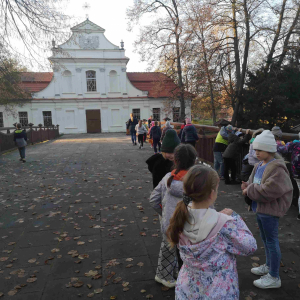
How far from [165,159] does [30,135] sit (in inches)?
739

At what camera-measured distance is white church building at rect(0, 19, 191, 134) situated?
36.3 metres

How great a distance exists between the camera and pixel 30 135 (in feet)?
65.1

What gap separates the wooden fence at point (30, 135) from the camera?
48.1ft

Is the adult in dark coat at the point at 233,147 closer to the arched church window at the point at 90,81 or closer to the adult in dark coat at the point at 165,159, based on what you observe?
the adult in dark coat at the point at 165,159

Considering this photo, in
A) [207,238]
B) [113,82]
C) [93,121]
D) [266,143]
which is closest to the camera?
[207,238]

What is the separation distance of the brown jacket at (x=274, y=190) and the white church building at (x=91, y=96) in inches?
1317

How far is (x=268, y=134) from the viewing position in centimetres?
289

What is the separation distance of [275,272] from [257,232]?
1.58m

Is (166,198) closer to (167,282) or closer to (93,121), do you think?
(167,282)

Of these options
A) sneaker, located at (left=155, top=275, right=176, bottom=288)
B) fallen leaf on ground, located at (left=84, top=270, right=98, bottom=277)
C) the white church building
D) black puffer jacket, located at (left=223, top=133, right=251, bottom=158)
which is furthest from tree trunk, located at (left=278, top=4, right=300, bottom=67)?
fallen leaf on ground, located at (left=84, top=270, right=98, bottom=277)

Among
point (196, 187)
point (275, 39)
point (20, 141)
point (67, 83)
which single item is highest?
point (275, 39)

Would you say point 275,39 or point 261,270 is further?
point 275,39

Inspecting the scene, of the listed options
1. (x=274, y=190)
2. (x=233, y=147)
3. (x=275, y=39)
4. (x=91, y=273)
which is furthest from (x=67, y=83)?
(x=274, y=190)

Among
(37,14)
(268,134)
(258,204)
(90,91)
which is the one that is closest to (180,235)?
(258,204)
